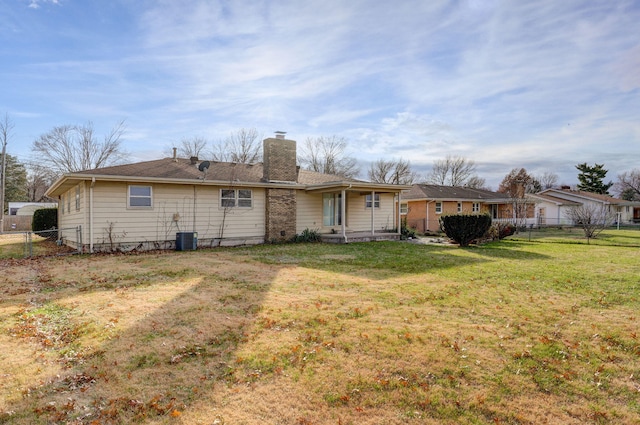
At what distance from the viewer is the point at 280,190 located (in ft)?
55.1

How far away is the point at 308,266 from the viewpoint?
10227 millimetres

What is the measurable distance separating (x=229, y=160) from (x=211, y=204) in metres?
29.8

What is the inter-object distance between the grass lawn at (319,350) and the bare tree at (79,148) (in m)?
36.0

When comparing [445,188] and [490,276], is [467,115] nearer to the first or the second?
[490,276]

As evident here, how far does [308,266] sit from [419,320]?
521cm

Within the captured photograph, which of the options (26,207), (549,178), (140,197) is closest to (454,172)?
(549,178)

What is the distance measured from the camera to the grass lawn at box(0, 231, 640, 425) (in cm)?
314

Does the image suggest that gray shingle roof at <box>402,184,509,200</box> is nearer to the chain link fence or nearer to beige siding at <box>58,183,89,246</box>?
beige siding at <box>58,183,89,246</box>

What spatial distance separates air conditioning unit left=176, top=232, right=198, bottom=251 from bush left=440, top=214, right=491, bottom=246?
10.9 metres

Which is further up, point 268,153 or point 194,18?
point 194,18

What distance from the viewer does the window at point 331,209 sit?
60.5 feet

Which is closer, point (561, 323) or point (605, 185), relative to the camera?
point (561, 323)


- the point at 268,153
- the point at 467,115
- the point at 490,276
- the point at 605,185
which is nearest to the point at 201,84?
the point at 268,153

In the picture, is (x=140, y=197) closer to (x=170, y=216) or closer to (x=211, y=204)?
(x=170, y=216)
